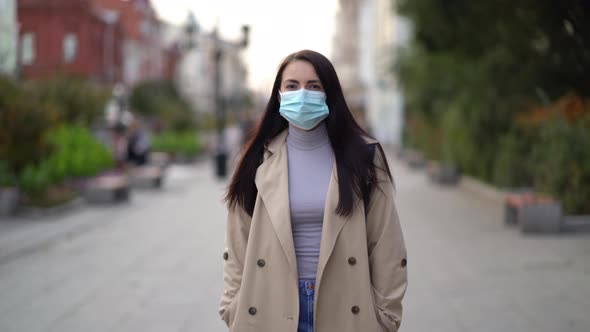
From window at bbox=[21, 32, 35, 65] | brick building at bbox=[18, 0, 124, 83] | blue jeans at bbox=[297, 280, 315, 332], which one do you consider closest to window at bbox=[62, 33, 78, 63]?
brick building at bbox=[18, 0, 124, 83]

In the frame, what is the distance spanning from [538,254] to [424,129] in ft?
65.2

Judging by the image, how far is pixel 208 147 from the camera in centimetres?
4159

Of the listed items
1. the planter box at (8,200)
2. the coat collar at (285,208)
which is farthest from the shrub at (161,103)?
the coat collar at (285,208)

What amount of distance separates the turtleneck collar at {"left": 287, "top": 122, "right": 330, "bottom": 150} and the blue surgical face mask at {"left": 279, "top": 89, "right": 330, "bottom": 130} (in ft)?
0.15

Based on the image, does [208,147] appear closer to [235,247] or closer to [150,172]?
[150,172]

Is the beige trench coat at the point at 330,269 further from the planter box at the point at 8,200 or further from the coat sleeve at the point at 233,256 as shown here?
the planter box at the point at 8,200

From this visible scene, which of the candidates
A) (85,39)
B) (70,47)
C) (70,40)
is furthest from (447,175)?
(85,39)

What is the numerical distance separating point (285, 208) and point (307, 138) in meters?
0.38

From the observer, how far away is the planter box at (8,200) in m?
13.4

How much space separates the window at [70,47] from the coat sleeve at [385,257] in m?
34.7

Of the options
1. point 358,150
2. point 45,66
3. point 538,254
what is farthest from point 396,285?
point 45,66

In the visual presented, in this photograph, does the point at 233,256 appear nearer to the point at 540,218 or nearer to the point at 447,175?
the point at 540,218

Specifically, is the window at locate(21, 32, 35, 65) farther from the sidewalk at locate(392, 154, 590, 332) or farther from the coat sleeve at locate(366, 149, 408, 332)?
the coat sleeve at locate(366, 149, 408, 332)

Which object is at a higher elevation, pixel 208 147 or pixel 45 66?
pixel 45 66
